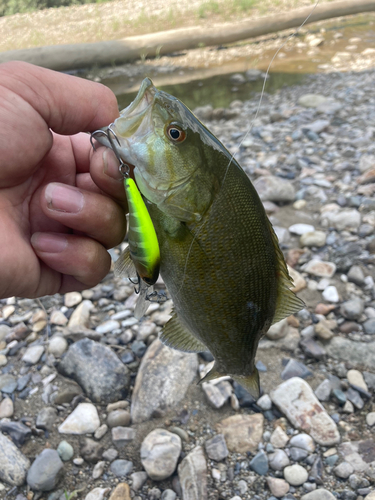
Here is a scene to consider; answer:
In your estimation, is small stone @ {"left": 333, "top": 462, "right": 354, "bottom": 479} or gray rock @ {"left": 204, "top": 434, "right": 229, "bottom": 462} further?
gray rock @ {"left": 204, "top": 434, "right": 229, "bottom": 462}

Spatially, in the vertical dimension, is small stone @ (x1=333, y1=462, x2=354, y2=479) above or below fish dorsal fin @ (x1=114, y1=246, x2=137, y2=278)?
below

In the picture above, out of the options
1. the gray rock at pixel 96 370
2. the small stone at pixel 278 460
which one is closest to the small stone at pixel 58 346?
the gray rock at pixel 96 370

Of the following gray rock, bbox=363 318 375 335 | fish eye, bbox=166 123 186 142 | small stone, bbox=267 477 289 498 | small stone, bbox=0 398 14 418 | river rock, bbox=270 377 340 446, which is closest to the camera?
fish eye, bbox=166 123 186 142

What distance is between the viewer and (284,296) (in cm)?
153

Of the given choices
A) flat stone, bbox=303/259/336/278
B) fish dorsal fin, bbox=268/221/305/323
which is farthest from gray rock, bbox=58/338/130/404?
flat stone, bbox=303/259/336/278

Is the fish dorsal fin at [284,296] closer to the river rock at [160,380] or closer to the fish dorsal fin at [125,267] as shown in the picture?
the fish dorsal fin at [125,267]

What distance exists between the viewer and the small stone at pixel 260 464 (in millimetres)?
2373

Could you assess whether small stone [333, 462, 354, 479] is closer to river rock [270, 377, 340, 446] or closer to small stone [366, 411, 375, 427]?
river rock [270, 377, 340, 446]

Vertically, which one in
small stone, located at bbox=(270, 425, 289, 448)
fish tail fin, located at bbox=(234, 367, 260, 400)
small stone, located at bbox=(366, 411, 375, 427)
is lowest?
small stone, located at bbox=(366, 411, 375, 427)

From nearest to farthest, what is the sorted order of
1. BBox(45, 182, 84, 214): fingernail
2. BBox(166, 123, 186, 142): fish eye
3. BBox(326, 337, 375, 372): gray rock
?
BBox(166, 123, 186, 142): fish eye → BBox(45, 182, 84, 214): fingernail → BBox(326, 337, 375, 372): gray rock

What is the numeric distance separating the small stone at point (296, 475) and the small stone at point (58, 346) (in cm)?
177

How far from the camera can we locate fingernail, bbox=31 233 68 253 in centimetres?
181

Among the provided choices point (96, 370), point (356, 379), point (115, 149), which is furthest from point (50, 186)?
point (356, 379)

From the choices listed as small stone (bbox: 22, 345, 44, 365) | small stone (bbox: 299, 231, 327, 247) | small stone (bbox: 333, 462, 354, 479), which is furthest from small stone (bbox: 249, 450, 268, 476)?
small stone (bbox: 299, 231, 327, 247)
